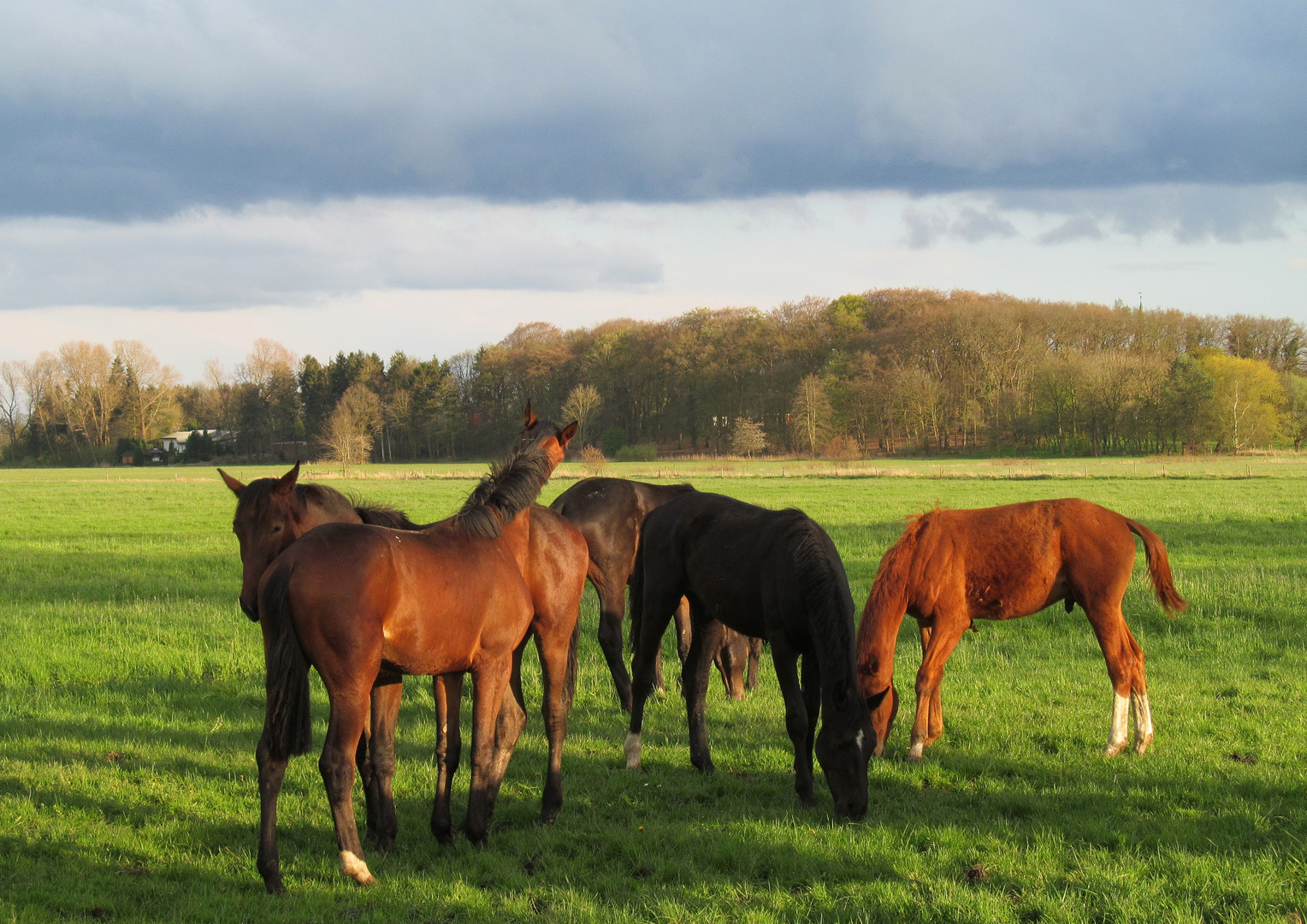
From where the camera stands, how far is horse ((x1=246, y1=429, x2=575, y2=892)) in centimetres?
371

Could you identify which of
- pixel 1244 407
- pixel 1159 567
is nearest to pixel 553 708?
pixel 1159 567

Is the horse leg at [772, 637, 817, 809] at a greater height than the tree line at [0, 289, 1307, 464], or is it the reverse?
the tree line at [0, 289, 1307, 464]

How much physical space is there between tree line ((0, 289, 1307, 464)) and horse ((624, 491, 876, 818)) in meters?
48.0

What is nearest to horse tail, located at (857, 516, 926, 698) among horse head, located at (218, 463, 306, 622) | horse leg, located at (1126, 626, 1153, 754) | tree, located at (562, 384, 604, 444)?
horse leg, located at (1126, 626, 1153, 754)

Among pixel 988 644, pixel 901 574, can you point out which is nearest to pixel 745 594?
pixel 901 574

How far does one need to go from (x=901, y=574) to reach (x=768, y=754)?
1.53 m

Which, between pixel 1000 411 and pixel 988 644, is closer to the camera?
pixel 988 644

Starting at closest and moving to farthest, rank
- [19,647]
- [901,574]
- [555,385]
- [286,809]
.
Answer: [286,809] → [901,574] → [19,647] → [555,385]

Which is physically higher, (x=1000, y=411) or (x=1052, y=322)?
(x=1052, y=322)

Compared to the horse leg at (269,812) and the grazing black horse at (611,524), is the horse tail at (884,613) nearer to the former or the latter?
Answer: the grazing black horse at (611,524)

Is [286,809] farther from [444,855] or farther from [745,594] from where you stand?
[745,594]

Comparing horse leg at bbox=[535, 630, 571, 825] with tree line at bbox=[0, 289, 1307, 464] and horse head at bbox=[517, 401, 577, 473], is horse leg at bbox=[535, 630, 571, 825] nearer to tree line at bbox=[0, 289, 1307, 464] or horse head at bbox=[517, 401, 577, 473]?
horse head at bbox=[517, 401, 577, 473]

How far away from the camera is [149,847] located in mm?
4363

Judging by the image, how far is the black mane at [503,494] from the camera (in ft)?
14.8
